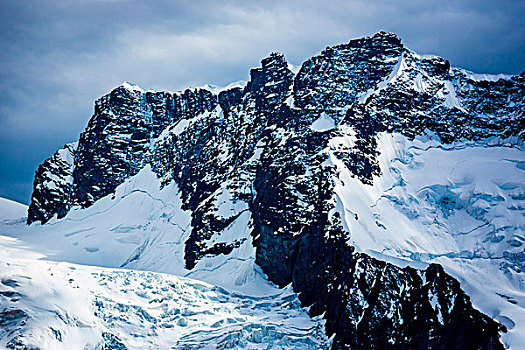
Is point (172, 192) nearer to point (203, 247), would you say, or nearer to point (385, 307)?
point (203, 247)

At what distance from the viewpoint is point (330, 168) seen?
127000 mm

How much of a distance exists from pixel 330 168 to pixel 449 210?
28216mm

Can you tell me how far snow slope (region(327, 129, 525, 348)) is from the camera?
9812cm

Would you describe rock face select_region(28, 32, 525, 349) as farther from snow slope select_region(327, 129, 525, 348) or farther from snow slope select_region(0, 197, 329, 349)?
snow slope select_region(0, 197, 329, 349)

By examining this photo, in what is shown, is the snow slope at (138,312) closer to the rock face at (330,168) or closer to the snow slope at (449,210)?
the rock face at (330,168)

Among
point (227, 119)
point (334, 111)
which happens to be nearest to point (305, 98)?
point (334, 111)

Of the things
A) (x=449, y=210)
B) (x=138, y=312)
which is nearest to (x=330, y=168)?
(x=449, y=210)

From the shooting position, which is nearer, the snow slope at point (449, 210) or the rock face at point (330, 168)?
the rock face at point (330, 168)

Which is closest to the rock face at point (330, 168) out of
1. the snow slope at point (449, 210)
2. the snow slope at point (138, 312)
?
the snow slope at point (449, 210)

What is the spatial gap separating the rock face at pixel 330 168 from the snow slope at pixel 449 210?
293cm

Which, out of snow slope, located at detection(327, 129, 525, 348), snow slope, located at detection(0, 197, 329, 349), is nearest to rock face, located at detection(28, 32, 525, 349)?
snow slope, located at detection(327, 129, 525, 348)

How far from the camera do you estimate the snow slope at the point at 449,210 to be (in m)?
98.1

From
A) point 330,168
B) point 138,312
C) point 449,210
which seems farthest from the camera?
point 330,168

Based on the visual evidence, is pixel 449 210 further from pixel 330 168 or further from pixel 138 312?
pixel 138 312
